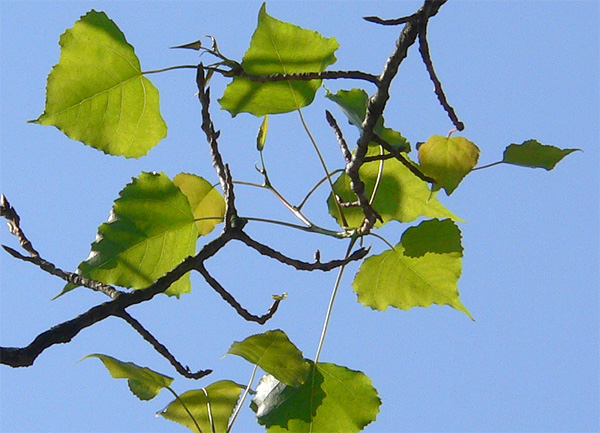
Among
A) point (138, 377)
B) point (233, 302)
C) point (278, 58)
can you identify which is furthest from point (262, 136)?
point (138, 377)

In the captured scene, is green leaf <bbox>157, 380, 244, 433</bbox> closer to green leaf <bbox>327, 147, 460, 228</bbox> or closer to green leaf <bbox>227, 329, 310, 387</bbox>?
green leaf <bbox>227, 329, 310, 387</bbox>

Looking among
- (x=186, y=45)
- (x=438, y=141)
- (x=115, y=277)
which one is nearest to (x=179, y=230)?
(x=115, y=277)

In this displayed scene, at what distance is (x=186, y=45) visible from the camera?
719mm

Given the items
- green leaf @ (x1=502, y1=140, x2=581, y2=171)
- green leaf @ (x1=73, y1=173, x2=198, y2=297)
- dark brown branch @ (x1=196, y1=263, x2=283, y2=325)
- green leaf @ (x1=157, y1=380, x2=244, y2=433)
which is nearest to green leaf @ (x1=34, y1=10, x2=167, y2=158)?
green leaf @ (x1=73, y1=173, x2=198, y2=297)

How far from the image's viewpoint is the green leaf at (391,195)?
82 cm

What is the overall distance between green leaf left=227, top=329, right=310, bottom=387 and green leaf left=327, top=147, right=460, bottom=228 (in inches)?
7.2

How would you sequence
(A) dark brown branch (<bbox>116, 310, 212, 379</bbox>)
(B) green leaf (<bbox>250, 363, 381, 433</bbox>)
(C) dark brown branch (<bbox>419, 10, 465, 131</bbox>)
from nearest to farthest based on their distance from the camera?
(C) dark brown branch (<bbox>419, 10, 465, 131</bbox>), (A) dark brown branch (<bbox>116, 310, 212, 379</bbox>), (B) green leaf (<bbox>250, 363, 381, 433</bbox>)

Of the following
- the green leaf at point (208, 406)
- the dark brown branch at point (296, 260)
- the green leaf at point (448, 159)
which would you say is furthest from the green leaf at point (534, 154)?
the green leaf at point (208, 406)

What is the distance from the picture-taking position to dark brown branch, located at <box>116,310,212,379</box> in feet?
2.13

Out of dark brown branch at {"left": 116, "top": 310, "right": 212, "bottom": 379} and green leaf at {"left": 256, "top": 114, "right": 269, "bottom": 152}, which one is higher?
green leaf at {"left": 256, "top": 114, "right": 269, "bottom": 152}

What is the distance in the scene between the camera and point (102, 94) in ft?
2.53

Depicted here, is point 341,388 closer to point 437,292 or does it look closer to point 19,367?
point 437,292

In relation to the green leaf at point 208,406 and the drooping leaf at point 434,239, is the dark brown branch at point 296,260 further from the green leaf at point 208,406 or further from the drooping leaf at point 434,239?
the green leaf at point 208,406

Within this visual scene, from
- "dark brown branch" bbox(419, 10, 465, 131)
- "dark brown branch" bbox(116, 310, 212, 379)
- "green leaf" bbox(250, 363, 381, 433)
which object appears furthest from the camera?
A: "green leaf" bbox(250, 363, 381, 433)
